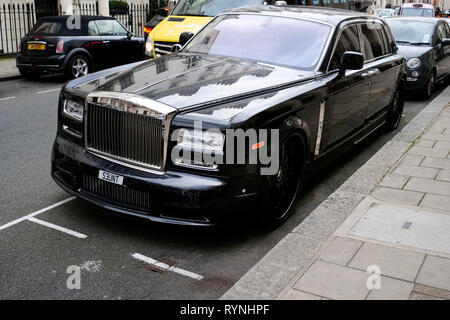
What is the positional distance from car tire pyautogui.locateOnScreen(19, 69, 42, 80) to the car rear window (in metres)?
1.00

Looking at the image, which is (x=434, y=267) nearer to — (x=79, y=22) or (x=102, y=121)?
(x=102, y=121)

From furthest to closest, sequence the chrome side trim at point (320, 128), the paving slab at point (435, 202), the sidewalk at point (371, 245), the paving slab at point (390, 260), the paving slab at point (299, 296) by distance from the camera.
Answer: the chrome side trim at point (320, 128) → the paving slab at point (435, 202) → the paving slab at point (390, 260) → the sidewalk at point (371, 245) → the paving slab at point (299, 296)

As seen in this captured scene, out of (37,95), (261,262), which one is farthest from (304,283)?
(37,95)

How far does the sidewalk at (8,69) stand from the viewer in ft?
46.4

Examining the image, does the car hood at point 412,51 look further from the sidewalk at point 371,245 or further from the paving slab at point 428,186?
the paving slab at point 428,186

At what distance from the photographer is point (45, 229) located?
459cm

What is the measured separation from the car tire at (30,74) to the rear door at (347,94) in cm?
966

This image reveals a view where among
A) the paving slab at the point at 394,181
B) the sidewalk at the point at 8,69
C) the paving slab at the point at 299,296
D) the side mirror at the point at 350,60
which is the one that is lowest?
the sidewalk at the point at 8,69

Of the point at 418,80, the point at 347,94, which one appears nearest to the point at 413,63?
the point at 418,80

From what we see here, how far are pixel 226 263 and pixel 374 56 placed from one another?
4152 millimetres

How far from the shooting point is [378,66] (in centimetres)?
709

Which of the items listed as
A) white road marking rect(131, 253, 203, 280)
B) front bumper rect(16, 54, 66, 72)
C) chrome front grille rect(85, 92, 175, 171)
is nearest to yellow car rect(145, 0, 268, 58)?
front bumper rect(16, 54, 66, 72)

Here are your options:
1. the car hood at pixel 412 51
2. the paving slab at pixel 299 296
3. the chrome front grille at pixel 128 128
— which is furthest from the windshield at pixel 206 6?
the paving slab at pixel 299 296

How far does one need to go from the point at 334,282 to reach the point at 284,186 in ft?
4.53
